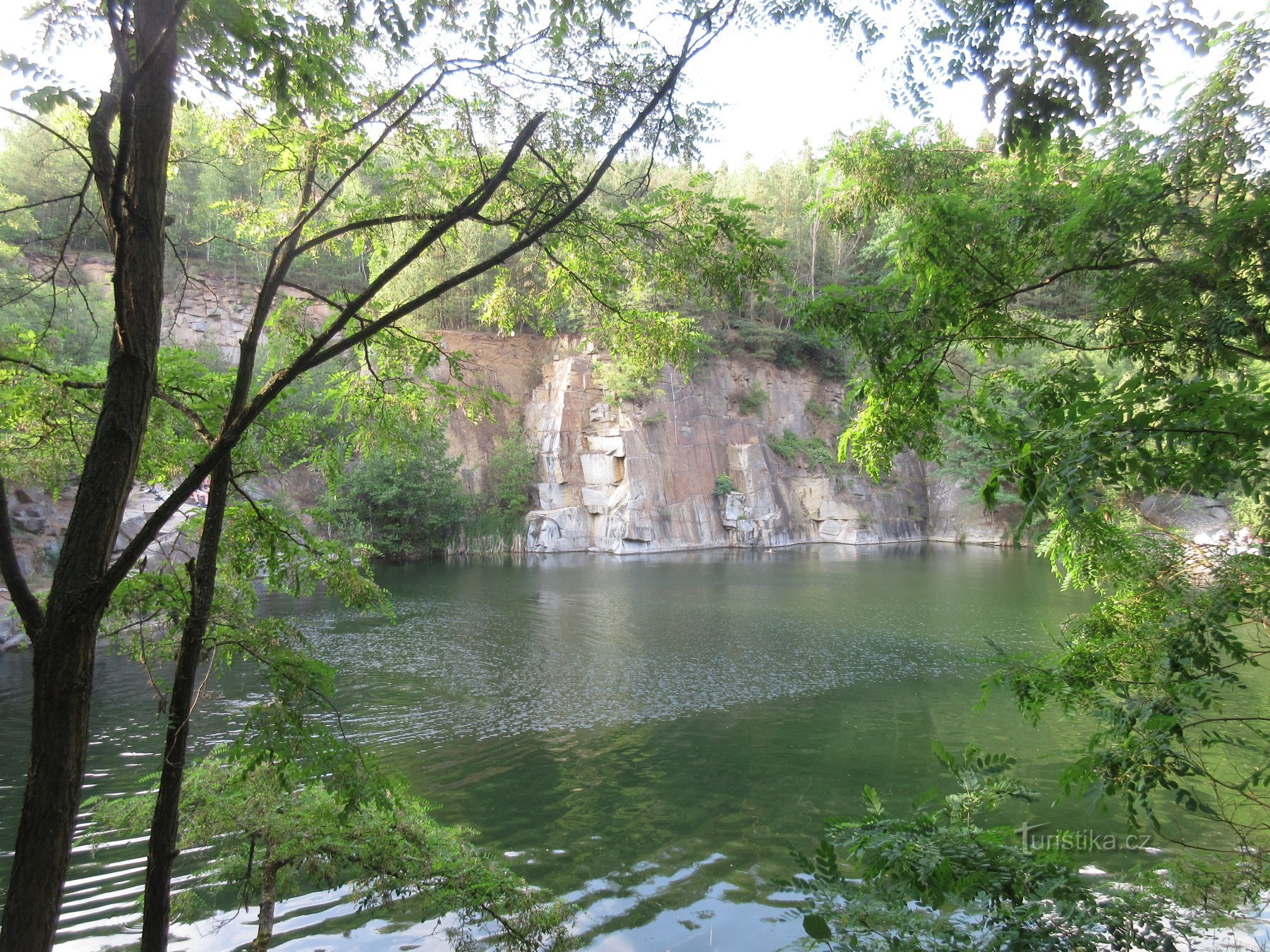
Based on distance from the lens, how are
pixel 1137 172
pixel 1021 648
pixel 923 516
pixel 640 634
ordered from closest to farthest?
1. pixel 1137 172
2. pixel 1021 648
3. pixel 640 634
4. pixel 923 516

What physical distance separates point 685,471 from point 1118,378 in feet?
109

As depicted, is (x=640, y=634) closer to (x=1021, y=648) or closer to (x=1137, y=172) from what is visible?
(x=1021, y=648)

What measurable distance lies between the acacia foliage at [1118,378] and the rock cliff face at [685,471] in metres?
30.1

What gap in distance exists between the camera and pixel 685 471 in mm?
36594

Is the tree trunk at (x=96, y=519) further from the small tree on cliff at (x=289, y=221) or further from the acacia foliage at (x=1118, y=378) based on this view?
the acacia foliage at (x=1118, y=378)

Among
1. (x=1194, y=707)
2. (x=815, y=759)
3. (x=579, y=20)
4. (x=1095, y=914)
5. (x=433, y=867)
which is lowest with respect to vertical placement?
(x=815, y=759)

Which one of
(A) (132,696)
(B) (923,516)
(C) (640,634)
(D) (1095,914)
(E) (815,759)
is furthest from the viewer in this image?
(B) (923,516)

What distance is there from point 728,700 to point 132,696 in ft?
30.9

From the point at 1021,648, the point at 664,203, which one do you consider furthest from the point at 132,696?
the point at 1021,648

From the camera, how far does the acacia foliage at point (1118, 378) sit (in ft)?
8.57

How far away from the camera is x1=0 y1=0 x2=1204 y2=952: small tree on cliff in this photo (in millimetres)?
2574

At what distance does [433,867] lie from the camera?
4148 millimetres

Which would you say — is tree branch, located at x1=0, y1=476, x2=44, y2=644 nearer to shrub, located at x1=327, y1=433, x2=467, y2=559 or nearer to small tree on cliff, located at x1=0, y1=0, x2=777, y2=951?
small tree on cliff, located at x1=0, y1=0, x2=777, y2=951

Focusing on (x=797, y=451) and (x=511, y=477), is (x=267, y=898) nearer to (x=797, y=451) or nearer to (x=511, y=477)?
(x=511, y=477)
